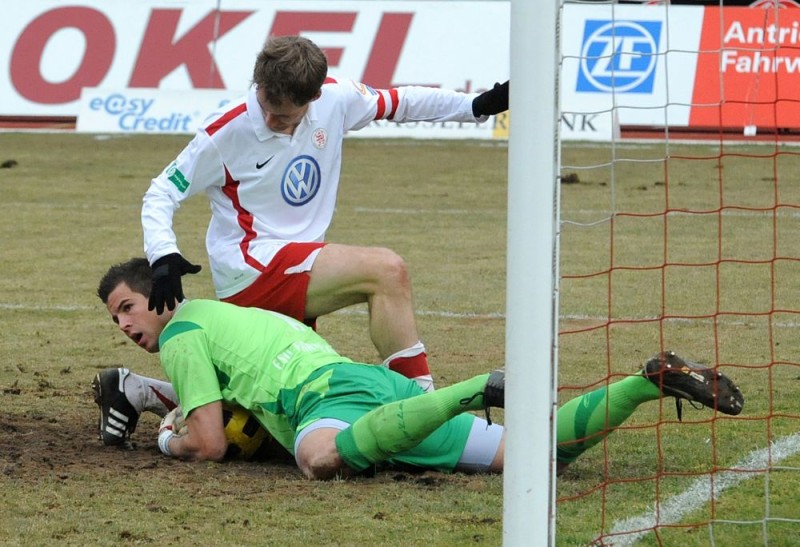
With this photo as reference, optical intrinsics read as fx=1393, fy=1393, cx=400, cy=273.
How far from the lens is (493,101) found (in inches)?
Answer: 232

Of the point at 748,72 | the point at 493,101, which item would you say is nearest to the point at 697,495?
the point at 493,101

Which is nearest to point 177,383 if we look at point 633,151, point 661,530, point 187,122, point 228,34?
point 661,530

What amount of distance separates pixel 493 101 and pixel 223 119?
1140 millimetres

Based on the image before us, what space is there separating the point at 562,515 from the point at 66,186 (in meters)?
10.6

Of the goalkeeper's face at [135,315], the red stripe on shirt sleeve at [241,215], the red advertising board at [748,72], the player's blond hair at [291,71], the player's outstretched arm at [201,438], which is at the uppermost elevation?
the red advertising board at [748,72]

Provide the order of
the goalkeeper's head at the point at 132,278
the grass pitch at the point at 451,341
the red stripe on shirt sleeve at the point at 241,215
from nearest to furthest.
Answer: the grass pitch at the point at 451,341
the goalkeeper's head at the point at 132,278
the red stripe on shirt sleeve at the point at 241,215

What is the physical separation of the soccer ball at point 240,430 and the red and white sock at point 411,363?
695 millimetres

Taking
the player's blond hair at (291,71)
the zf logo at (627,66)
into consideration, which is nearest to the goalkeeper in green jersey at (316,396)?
the player's blond hair at (291,71)


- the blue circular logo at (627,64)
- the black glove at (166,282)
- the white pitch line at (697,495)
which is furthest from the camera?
the blue circular logo at (627,64)

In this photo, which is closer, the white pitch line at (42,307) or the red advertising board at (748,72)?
the white pitch line at (42,307)

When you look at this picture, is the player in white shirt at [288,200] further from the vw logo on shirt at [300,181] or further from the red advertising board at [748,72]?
the red advertising board at [748,72]

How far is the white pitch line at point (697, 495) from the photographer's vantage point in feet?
13.7

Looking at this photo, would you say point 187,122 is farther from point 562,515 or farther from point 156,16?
point 562,515

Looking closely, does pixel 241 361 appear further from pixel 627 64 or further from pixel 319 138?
pixel 627 64
